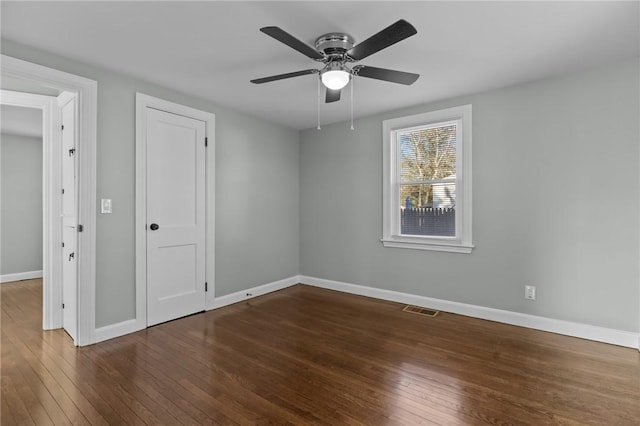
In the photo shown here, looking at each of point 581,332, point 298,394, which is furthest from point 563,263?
point 298,394

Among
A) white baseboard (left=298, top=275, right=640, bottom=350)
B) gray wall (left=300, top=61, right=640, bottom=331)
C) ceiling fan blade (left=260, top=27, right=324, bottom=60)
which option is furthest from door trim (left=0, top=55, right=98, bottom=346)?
gray wall (left=300, top=61, right=640, bottom=331)

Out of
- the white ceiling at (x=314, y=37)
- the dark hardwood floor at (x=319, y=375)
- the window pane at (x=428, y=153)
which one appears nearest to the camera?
the dark hardwood floor at (x=319, y=375)

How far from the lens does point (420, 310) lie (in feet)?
12.5

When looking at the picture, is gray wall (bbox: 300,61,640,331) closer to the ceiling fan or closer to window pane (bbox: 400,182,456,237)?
window pane (bbox: 400,182,456,237)

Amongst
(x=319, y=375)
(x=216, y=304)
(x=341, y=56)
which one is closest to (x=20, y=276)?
(x=216, y=304)

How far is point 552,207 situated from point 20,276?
314 inches

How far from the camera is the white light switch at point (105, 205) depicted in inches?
115

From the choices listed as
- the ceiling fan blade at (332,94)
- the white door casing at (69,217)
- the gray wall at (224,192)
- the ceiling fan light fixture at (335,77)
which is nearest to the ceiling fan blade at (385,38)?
the ceiling fan light fixture at (335,77)

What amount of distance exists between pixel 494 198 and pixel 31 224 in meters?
7.49

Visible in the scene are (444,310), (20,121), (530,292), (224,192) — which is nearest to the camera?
(530,292)

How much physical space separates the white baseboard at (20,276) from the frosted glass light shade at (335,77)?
255 inches

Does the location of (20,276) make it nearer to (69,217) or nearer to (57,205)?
(57,205)

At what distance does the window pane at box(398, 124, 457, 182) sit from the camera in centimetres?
381

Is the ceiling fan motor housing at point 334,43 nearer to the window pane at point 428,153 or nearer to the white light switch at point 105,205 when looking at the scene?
the window pane at point 428,153
